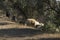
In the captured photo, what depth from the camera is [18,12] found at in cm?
2428

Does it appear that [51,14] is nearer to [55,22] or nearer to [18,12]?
[55,22]

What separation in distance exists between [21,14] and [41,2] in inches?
389

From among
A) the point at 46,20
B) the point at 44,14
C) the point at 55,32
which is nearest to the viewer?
the point at 55,32

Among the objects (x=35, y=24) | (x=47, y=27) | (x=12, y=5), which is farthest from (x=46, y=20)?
(x=12, y=5)

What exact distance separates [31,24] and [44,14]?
494cm

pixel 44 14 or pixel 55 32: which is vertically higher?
pixel 44 14

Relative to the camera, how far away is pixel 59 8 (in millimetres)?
14250

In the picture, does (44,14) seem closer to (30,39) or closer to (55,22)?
(55,22)

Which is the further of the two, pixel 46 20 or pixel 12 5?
pixel 12 5

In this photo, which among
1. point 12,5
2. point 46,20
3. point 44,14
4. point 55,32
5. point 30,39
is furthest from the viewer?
point 12,5

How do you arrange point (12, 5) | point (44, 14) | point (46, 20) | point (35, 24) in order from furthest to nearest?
point (12, 5) → point (35, 24) → point (46, 20) → point (44, 14)

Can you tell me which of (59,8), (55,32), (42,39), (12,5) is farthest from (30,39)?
(12,5)

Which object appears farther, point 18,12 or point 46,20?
point 18,12

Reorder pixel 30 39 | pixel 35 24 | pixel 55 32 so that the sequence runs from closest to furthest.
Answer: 1. pixel 30 39
2. pixel 55 32
3. pixel 35 24
